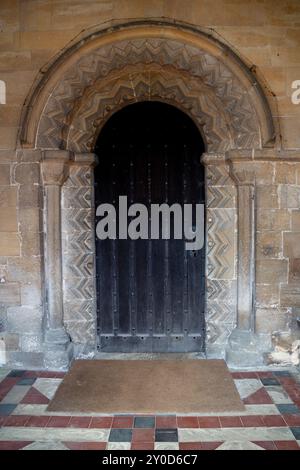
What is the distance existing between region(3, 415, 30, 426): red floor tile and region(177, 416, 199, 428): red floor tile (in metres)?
1.06

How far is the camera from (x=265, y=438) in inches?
103

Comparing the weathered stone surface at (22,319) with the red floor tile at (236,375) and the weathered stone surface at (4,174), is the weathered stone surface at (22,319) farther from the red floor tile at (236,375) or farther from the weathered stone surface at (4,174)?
the red floor tile at (236,375)

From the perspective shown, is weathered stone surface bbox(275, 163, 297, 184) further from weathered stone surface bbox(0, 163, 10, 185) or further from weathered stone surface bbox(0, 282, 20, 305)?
weathered stone surface bbox(0, 282, 20, 305)

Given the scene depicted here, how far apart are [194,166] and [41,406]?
253cm

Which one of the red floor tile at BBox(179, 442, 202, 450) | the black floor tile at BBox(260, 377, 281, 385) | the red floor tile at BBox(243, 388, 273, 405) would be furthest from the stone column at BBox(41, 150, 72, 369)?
the black floor tile at BBox(260, 377, 281, 385)

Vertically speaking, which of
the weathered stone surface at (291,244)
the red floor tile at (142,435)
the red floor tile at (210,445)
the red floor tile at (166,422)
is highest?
the weathered stone surface at (291,244)

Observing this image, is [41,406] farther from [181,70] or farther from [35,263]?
[181,70]

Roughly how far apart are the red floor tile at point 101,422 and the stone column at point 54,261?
3.04ft

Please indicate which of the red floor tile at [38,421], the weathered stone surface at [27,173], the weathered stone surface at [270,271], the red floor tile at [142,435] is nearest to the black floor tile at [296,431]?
the red floor tile at [142,435]

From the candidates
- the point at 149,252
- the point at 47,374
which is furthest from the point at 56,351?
the point at 149,252

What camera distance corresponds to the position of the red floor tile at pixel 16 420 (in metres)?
2.82

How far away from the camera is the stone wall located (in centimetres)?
359

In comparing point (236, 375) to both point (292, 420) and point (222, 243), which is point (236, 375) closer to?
point (292, 420)
